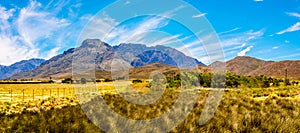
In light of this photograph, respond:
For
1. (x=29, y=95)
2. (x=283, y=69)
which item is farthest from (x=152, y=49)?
(x=283, y=69)

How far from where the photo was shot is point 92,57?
1784cm

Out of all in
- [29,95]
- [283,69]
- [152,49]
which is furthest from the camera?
[283,69]

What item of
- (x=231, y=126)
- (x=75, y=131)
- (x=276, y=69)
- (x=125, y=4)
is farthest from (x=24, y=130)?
(x=276, y=69)

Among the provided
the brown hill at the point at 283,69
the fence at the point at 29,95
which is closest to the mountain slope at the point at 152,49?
the fence at the point at 29,95

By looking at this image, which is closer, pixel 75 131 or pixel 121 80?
pixel 75 131

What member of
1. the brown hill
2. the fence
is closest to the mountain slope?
the fence

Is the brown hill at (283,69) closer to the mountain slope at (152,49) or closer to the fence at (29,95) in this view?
the fence at (29,95)

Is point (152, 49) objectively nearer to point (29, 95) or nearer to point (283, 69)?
point (29, 95)

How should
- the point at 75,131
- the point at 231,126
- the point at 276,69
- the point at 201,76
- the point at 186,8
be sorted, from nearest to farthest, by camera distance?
the point at 75,131 < the point at 231,126 < the point at 186,8 < the point at 201,76 < the point at 276,69

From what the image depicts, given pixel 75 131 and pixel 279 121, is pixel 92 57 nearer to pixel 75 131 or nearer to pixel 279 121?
pixel 75 131

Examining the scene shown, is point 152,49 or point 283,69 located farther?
point 283,69

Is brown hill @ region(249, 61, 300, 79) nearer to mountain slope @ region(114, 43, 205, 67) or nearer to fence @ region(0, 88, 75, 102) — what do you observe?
fence @ region(0, 88, 75, 102)

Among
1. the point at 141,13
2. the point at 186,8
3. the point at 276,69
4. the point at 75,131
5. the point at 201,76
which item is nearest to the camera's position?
the point at 75,131

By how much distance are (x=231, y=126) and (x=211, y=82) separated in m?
45.5
